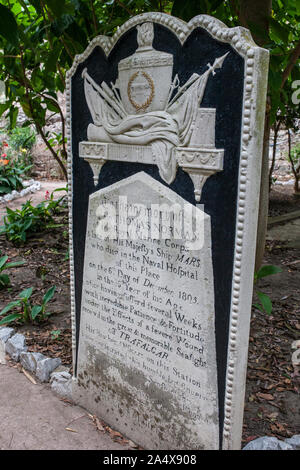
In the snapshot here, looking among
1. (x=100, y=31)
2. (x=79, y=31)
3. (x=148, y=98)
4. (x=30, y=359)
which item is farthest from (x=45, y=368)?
(x=100, y=31)

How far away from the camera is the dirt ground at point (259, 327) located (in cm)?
258

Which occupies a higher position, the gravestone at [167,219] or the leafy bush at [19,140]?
the leafy bush at [19,140]

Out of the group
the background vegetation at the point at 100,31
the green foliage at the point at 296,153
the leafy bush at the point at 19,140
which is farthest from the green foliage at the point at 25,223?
the green foliage at the point at 296,153

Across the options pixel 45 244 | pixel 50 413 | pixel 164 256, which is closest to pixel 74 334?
pixel 50 413

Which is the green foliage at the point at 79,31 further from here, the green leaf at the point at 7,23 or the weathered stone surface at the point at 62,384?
the weathered stone surface at the point at 62,384

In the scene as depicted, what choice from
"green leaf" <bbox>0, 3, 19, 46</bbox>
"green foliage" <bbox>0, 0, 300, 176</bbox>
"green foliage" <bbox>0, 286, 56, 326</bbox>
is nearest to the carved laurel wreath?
"green foliage" <bbox>0, 0, 300, 176</bbox>

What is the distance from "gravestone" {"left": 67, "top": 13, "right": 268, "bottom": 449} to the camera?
1.81m

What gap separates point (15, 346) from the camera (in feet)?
10.5

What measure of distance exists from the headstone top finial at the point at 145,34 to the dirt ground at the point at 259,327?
2.10 meters

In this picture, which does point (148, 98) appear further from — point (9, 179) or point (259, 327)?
point (9, 179)

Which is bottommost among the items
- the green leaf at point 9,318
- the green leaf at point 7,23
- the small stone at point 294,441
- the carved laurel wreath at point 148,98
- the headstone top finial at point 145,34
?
the small stone at point 294,441

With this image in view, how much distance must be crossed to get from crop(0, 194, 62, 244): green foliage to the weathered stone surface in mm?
2961

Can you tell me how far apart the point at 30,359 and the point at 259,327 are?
182cm

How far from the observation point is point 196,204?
196cm
